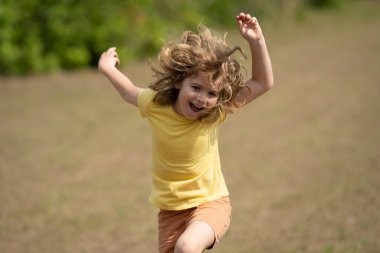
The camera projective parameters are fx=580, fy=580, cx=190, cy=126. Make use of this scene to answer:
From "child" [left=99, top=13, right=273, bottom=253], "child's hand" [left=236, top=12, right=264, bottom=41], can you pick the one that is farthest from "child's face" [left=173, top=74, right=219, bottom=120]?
"child's hand" [left=236, top=12, right=264, bottom=41]

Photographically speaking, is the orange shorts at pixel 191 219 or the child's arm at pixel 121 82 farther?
the child's arm at pixel 121 82

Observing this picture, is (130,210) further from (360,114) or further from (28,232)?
(360,114)

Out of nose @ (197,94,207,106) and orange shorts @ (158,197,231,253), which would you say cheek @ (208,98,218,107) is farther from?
orange shorts @ (158,197,231,253)

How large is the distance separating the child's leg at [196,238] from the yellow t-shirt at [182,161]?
175mm

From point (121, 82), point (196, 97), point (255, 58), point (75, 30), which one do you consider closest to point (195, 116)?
point (196, 97)

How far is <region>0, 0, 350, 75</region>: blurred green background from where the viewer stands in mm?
11594

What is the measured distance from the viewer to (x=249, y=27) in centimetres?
313

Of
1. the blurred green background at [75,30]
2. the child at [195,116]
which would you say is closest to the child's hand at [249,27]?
the child at [195,116]

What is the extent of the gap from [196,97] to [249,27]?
1.55 feet

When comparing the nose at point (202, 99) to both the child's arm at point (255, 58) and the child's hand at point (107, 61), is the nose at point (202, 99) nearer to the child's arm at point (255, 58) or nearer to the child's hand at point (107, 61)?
the child's arm at point (255, 58)

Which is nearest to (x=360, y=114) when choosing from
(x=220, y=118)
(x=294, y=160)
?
(x=294, y=160)

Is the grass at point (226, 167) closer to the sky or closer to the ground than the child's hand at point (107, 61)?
closer to the ground

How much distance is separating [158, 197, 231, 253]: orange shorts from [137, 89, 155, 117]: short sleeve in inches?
24.4

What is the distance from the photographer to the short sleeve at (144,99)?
337 centimetres
